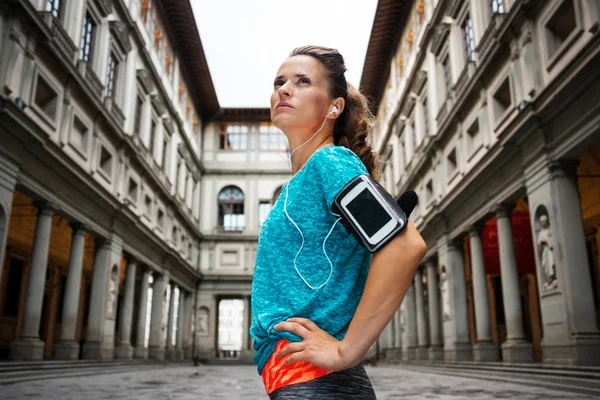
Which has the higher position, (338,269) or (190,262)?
(190,262)

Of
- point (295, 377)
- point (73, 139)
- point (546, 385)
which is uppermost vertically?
point (73, 139)

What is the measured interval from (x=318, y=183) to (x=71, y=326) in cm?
1980

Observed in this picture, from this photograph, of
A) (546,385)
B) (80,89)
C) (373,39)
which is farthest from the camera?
(373,39)

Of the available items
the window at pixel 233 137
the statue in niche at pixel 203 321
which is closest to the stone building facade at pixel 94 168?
the statue in niche at pixel 203 321

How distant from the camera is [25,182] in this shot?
15414mm

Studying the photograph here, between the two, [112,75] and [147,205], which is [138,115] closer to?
[112,75]

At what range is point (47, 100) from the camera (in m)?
17.6

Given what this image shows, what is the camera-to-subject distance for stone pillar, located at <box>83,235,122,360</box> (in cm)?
2120

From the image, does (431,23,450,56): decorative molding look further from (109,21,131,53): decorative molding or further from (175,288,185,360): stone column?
(175,288,185,360): stone column

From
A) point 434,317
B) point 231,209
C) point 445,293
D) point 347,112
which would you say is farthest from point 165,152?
point 347,112

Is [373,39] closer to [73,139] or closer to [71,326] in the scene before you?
[73,139]

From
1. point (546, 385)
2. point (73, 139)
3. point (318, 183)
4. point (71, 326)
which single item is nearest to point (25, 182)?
point (73, 139)

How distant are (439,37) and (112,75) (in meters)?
14.4

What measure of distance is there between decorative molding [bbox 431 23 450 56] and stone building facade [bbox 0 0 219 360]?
13.7 m
